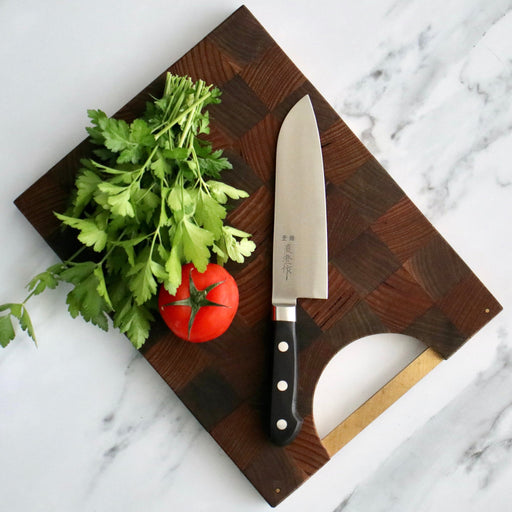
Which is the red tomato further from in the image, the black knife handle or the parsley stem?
the parsley stem

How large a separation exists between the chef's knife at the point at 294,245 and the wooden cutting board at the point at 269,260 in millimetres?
35

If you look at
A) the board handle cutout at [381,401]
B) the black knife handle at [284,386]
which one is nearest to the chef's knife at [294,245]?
the black knife handle at [284,386]

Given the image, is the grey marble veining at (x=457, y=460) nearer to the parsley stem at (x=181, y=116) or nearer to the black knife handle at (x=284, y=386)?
the black knife handle at (x=284, y=386)

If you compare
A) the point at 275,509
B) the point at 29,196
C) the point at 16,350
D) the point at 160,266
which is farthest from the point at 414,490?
the point at 29,196

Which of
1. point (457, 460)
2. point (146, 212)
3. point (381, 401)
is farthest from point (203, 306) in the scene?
point (457, 460)

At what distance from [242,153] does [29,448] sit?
794mm

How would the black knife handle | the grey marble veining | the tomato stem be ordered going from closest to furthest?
1. the tomato stem
2. the black knife handle
3. the grey marble veining

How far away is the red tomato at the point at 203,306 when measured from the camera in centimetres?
103

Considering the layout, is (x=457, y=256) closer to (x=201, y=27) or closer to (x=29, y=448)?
(x=201, y=27)

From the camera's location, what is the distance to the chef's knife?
1141 millimetres

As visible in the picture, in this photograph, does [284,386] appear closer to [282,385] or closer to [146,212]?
[282,385]

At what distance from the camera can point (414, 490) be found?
1.26 metres

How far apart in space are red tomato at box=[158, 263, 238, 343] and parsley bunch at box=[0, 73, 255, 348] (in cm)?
4

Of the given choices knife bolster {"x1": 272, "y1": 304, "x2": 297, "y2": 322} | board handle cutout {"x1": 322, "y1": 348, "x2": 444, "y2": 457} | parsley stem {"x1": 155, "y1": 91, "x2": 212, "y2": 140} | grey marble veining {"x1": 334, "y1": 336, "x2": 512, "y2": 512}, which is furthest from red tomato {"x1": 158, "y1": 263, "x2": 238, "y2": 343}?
grey marble veining {"x1": 334, "y1": 336, "x2": 512, "y2": 512}
